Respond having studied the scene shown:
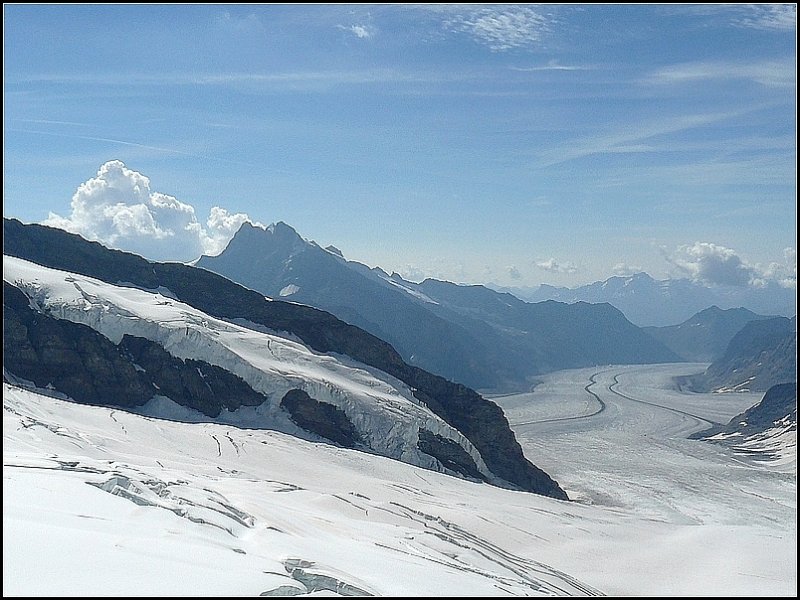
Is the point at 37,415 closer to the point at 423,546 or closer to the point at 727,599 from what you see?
the point at 423,546

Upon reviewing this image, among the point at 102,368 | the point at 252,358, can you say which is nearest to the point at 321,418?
the point at 252,358

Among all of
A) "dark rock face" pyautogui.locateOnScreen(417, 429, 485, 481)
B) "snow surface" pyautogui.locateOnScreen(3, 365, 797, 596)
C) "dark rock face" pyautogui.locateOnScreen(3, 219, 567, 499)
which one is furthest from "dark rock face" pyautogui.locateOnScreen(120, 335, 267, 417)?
"dark rock face" pyautogui.locateOnScreen(417, 429, 485, 481)

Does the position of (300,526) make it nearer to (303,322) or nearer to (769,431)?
(303,322)

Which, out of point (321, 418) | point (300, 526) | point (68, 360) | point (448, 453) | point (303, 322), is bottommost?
point (448, 453)

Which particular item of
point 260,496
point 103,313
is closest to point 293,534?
point 260,496

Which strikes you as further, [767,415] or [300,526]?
[767,415]

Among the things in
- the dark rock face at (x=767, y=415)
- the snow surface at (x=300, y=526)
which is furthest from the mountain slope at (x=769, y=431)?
the snow surface at (x=300, y=526)
